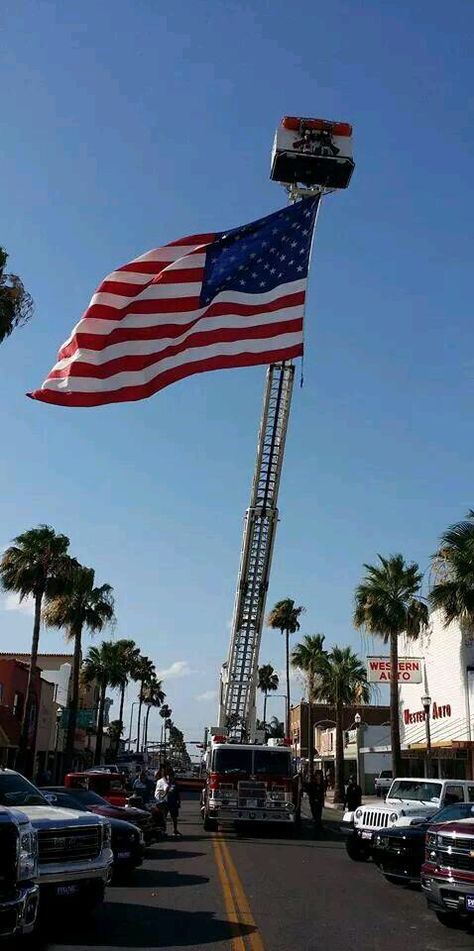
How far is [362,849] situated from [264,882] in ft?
15.3

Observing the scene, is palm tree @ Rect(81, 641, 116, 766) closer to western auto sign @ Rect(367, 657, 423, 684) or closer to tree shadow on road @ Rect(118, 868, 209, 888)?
western auto sign @ Rect(367, 657, 423, 684)

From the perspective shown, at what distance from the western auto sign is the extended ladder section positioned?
16.2 meters

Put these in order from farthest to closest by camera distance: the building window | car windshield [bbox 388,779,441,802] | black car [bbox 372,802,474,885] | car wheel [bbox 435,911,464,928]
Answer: the building window, car windshield [bbox 388,779,441,802], black car [bbox 372,802,474,885], car wheel [bbox 435,911,464,928]

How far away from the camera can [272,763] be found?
23453 millimetres

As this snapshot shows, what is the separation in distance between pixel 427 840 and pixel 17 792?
217 inches

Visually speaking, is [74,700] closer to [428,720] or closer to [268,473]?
[428,720]

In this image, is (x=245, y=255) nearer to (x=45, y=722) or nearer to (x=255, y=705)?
(x=255, y=705)

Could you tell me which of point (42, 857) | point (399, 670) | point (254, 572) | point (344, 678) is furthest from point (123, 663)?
point (42, 857)

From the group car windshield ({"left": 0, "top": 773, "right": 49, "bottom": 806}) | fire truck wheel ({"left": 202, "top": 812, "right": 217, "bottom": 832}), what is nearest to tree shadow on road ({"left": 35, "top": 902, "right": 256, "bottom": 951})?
car windshield ({"left": 0, "top": 773, "right": 49, "bottom": 806})

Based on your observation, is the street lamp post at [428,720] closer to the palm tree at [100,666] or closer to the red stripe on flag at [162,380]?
the red stripe on flag at [162,380]

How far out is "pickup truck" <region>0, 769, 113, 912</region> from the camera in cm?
1035

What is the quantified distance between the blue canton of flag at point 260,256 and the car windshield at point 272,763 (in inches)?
536

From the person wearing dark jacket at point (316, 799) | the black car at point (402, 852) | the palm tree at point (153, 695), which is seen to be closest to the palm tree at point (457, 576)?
the person wearing dark jacket at point (316, 799)

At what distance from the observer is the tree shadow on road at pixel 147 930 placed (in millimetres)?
9180
